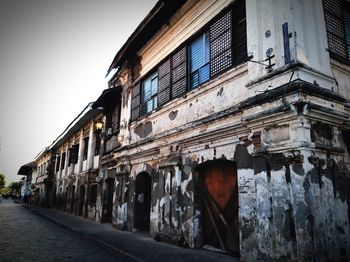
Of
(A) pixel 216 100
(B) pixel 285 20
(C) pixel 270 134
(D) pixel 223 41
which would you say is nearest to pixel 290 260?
(C) pixel 270 134

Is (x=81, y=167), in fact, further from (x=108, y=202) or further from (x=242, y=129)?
(x=242, y=129)

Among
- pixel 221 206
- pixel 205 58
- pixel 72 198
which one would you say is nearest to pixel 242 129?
pixel 221 206

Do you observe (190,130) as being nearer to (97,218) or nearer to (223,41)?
(223,41)

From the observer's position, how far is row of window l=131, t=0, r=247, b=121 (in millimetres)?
5805

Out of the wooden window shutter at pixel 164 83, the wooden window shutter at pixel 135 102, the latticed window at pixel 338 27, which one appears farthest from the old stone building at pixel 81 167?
the latticed window at pixel 338 27

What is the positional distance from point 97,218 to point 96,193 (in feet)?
5.24

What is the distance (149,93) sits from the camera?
9227mm

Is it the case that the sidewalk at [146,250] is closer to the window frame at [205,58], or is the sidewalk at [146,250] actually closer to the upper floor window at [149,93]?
the window frame at [205,58]

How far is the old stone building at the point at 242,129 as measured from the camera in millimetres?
4074

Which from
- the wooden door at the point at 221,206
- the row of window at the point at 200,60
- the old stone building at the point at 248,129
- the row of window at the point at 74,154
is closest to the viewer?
the old stone building at the point at 248,129

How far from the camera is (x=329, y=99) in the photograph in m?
4.46

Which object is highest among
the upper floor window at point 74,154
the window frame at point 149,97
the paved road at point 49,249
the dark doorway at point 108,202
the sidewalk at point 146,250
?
the window frame at point 149,97

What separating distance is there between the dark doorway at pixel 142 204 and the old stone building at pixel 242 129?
0.04m

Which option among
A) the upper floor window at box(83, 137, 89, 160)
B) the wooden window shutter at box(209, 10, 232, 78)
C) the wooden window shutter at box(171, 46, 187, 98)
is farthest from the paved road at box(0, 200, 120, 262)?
the upper floor window at box(83, 137, 89, 160)
